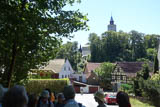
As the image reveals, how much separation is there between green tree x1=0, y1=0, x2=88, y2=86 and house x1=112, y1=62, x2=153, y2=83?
137 ft

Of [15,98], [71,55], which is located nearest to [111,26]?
[71,55]

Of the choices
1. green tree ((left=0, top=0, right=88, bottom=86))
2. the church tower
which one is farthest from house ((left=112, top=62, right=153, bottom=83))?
the church tower

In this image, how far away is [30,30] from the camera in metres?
7.70

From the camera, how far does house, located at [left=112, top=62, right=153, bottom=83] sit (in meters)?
49.1

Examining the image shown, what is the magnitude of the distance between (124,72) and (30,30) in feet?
144

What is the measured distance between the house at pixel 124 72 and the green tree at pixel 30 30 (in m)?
41.8

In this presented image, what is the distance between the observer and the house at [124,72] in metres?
49.1

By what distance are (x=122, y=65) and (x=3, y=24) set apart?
45590 mm

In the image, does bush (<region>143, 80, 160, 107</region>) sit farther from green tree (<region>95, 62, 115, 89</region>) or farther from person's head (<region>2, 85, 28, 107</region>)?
green tree (<region>95, 62, 115, 89</region>)

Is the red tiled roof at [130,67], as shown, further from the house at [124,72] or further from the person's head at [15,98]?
the person's head at [15,98]

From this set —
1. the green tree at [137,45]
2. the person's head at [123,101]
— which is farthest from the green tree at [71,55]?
the person's head at [123,101]

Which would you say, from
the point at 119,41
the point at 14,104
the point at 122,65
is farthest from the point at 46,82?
the point at 119,41

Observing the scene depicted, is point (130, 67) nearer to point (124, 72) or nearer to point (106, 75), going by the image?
point (124, 72)

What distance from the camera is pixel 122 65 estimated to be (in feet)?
167
